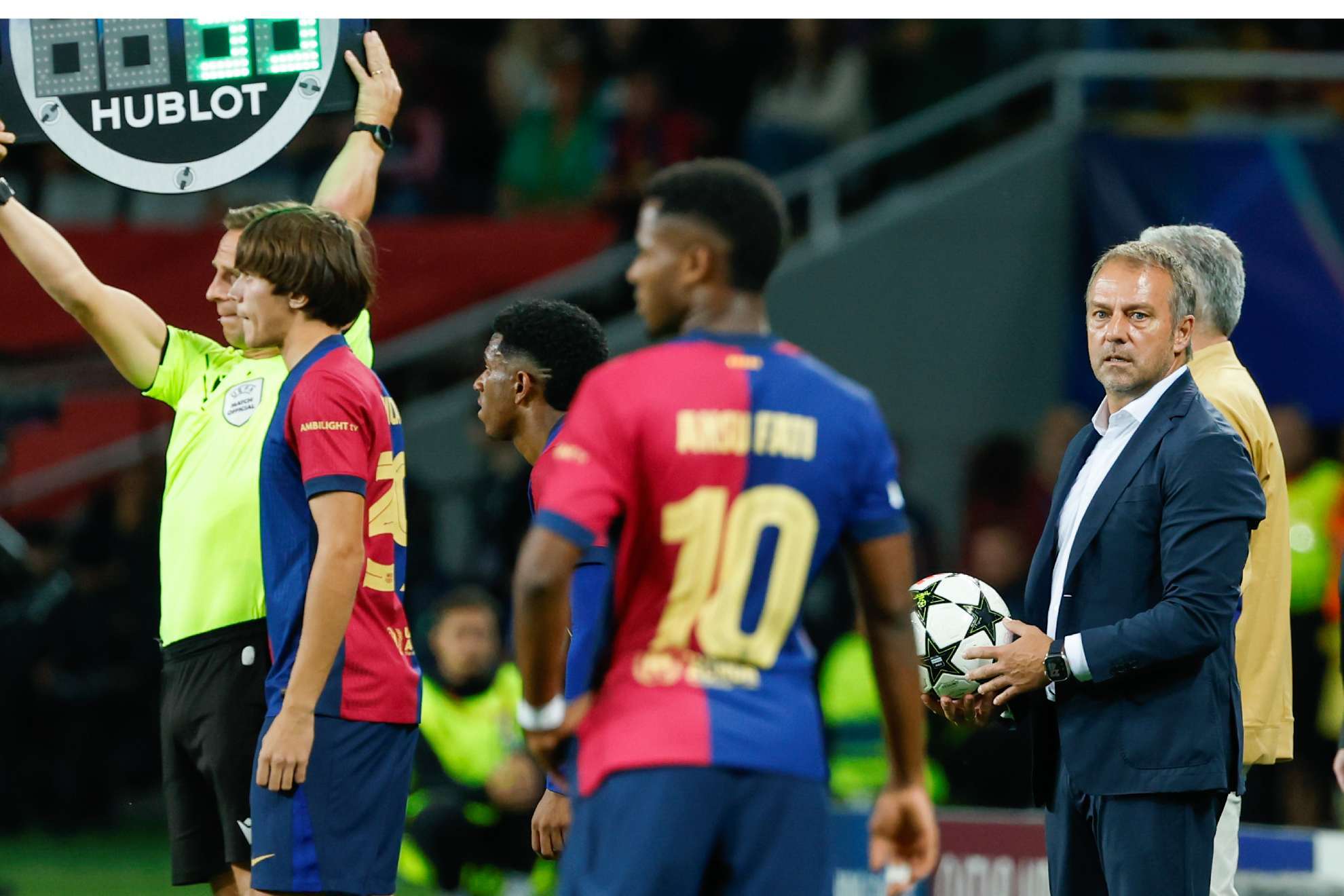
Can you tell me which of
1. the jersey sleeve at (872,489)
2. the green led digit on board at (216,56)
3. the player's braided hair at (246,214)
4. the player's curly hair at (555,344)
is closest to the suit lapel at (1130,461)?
the jersey sleeve at (872,489)

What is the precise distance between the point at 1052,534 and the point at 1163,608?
47 cm

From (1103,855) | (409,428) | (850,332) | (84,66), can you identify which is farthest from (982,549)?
(84,66)

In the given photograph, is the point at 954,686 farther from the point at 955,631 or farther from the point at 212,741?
the point at 212,741

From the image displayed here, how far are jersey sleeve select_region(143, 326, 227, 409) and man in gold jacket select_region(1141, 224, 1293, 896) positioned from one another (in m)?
2.52

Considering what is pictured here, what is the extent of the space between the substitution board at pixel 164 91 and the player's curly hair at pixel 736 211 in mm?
1908

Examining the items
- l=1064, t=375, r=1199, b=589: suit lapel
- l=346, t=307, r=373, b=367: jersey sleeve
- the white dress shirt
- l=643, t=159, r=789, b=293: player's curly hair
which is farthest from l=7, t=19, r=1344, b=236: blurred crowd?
l=643, t=159, r=789, b=293: player's curly hair

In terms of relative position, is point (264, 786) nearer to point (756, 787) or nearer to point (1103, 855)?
point (756, 787)

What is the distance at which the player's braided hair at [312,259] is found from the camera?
4414mm

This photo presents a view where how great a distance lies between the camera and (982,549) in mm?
9141

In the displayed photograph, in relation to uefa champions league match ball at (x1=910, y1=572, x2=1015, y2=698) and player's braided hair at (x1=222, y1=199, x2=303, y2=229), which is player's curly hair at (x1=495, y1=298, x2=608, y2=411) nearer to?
player's braided hair at (x1=222, y1=199, x2=303, y2=229)

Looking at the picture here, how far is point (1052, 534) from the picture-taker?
4.64 metres

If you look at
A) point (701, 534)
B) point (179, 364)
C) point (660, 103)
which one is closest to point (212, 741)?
point (179, 364)

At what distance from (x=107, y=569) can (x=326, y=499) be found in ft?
22.1

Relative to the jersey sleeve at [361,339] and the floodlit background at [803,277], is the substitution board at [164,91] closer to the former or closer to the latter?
the jersey sleeve at [361,339]
